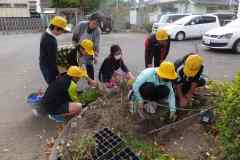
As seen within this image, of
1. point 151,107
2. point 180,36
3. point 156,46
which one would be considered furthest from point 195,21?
point 151,107

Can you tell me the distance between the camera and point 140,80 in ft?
13.3

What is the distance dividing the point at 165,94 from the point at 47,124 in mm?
2059

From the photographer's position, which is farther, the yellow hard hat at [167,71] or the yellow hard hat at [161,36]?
the yellow hard hat at [161,36]

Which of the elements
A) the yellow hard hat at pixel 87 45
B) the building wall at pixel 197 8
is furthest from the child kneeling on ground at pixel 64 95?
the building wall at pixel 197 8

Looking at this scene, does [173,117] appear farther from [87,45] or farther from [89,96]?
[87,45]

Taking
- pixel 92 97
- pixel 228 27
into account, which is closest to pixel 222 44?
pixel 228 27

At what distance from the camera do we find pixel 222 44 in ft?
38.7

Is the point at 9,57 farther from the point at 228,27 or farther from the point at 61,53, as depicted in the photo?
the point at 228,27

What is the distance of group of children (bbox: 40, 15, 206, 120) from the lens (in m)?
4.06

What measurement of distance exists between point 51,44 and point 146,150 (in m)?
2.30

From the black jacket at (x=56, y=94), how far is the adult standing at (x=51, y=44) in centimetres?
55

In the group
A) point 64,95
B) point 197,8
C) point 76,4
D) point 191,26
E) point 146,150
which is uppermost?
point 76,4

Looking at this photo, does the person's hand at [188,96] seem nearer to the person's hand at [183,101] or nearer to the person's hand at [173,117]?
the person's hand at [183,101]

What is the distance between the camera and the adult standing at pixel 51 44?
4.63m
